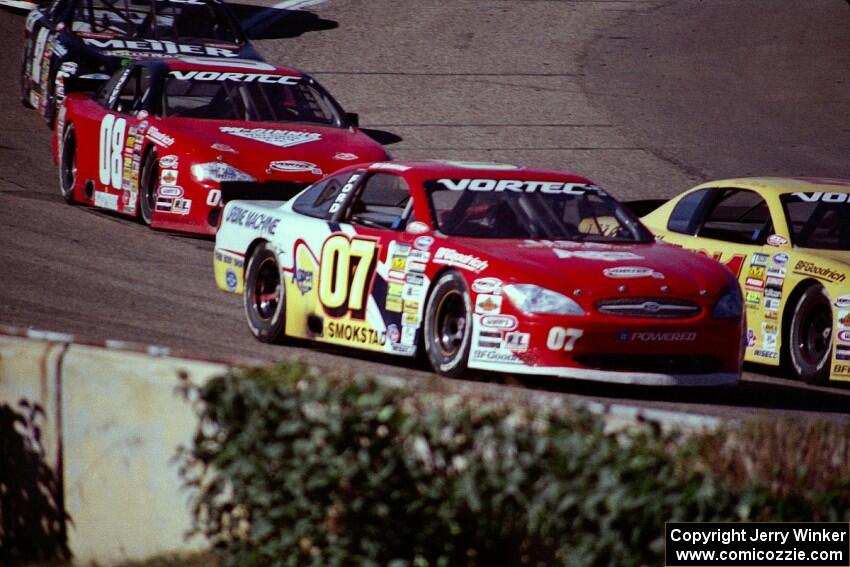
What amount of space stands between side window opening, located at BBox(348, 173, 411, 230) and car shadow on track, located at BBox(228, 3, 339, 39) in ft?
44.8

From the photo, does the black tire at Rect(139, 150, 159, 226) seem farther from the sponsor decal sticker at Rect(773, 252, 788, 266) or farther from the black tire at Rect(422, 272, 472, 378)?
the sponsor decal sticker at Rect(773, 252, 788, 266)

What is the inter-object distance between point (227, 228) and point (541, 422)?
6.45 meters

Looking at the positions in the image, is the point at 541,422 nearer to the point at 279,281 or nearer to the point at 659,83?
the point at 279,281

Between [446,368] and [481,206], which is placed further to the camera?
[481,206]

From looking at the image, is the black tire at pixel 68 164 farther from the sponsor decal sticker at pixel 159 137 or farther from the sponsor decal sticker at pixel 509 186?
the sponsor decal sticker at pixel 509 186

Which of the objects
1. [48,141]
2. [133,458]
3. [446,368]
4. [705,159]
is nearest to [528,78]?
[705,159]

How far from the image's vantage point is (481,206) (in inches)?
384

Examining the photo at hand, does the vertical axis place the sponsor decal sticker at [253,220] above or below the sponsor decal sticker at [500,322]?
above

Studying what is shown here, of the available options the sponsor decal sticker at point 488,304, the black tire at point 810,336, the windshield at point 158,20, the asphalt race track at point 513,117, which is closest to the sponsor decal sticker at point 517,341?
the sponsor decal sticker at point 488,304

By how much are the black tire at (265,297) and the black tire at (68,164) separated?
4.97 meters

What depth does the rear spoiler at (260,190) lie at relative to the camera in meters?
12.9

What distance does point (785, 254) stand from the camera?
1080cm

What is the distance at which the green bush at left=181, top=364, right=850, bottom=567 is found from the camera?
4605 millimetres

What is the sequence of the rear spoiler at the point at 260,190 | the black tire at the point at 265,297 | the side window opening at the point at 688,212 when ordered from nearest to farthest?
the black tire at the point at 265,297 < the side window opening at the point at 688,212 < the rear spoiler at the point at 260,190
